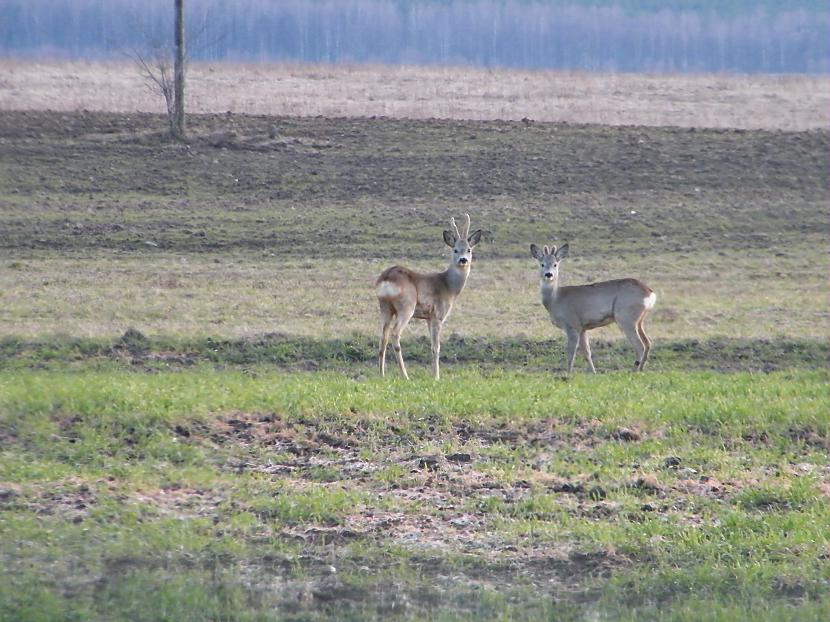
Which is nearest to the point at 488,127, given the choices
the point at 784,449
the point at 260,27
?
the point at 784,449

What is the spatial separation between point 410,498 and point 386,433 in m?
1.64

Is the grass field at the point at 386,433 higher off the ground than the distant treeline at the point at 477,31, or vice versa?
the distant treeline at the point at 477,31

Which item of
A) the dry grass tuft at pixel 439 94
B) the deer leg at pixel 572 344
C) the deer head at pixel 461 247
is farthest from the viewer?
the dry grass tuft at pixel 439 94

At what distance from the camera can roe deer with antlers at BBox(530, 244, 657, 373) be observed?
17609 mm

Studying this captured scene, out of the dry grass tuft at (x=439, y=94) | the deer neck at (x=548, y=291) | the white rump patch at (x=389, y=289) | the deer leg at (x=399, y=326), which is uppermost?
the dry grass tuft at (x=439, y=94)

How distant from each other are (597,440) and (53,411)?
4.89 metres

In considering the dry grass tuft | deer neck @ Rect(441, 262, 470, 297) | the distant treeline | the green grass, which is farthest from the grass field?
the distant treeline

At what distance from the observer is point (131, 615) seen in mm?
8672

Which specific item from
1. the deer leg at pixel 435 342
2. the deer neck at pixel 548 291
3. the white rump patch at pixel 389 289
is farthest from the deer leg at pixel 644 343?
the white rump patch at pixel 389 289

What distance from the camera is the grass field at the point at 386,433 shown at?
364 inches

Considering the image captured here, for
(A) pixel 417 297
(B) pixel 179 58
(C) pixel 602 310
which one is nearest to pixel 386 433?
(A) pixel 417 297

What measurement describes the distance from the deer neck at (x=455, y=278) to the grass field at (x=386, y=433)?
1.05 metres

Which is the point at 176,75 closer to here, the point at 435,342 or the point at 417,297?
the point at 417,297

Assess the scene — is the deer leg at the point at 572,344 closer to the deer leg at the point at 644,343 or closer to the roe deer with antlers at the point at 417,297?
the deer leg at the point at 644,343
